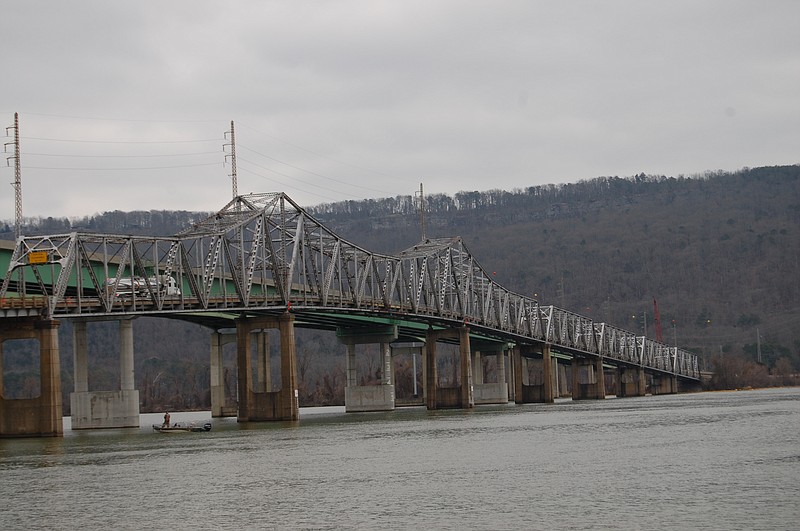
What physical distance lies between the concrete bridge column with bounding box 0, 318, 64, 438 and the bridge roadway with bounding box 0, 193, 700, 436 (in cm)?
8

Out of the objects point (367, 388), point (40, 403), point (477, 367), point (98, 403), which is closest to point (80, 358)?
point (98, 403)

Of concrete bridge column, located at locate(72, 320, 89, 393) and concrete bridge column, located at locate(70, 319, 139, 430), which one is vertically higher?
concrete bridge column, located at locate(72, 320, 89, 393)

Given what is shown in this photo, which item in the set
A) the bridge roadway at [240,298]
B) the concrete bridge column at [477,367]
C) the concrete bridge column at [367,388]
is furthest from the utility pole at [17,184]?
the concrete bridge column at [477,367]

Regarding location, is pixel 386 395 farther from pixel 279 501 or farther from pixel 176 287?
pixel 279 501

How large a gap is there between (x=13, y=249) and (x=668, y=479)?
202 feet

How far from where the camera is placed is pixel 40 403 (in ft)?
272

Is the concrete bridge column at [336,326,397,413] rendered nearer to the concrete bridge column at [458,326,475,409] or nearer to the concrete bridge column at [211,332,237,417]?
the concrete bridge column at [458,326,475,409]

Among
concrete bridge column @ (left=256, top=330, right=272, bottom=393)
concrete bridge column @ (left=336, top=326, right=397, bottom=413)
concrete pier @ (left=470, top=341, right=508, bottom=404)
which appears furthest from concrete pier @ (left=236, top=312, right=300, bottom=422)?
concrete pier @ (left=470, top=341, right=508, bottom=404)

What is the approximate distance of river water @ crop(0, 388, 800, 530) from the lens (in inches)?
1522

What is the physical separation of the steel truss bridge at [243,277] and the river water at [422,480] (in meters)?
14.4

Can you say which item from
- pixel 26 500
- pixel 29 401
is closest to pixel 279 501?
pixel 26 500

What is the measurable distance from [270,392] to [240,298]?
9.16m

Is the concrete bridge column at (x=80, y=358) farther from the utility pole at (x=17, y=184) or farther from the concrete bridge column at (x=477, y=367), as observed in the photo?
the concrete bridge column at (x=477, y=367)

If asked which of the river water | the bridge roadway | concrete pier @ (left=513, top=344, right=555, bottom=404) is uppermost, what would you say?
the bridge roadway
